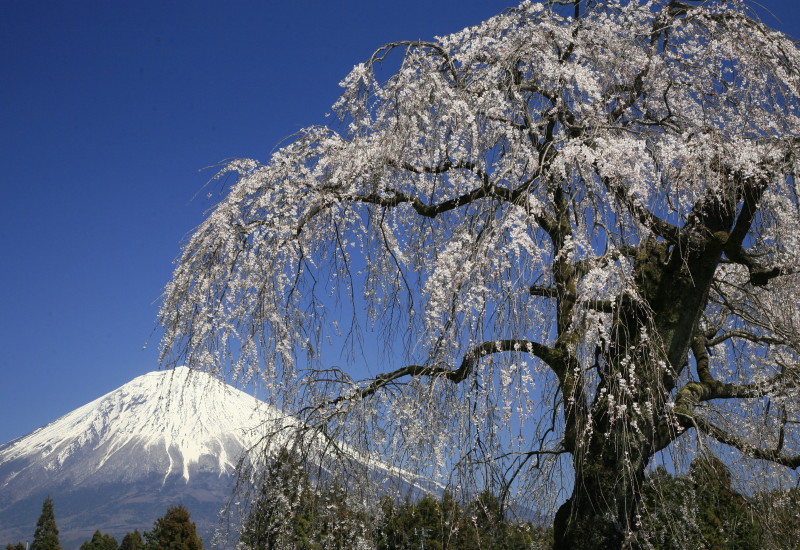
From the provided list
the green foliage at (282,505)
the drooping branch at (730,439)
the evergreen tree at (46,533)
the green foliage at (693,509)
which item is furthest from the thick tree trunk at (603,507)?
the evergreen tree at (46,533)

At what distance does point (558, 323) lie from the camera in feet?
14.8

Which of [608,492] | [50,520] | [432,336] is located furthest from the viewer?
[50,520]

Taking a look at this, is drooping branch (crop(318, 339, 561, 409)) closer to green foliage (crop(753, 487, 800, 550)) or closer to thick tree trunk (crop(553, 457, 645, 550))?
thick tree trunk (crop(553, 457, 645, 550))

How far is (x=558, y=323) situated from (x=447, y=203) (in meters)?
1.15

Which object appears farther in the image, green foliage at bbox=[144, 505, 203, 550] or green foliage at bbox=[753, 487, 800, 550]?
green foliage at bbox=[144, 505, 203, 550]

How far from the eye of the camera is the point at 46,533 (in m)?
39.0

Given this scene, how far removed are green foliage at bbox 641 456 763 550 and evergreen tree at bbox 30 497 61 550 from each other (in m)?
34.1

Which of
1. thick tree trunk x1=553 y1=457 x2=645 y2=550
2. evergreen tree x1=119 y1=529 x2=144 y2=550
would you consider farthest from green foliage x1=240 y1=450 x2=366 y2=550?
evergreen tree x1=119 y1=529 x2=144 y2=550

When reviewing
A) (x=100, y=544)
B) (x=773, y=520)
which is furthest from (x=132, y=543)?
(x=773, y=520)

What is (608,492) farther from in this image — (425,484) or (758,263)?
(758,263)

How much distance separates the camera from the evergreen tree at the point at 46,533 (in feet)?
124

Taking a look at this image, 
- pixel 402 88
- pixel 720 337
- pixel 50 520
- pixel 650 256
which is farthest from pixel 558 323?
pixel 50 520

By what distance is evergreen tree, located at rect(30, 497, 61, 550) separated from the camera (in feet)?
124

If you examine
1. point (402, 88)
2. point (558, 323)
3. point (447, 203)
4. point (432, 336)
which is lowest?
point (432, 336)
